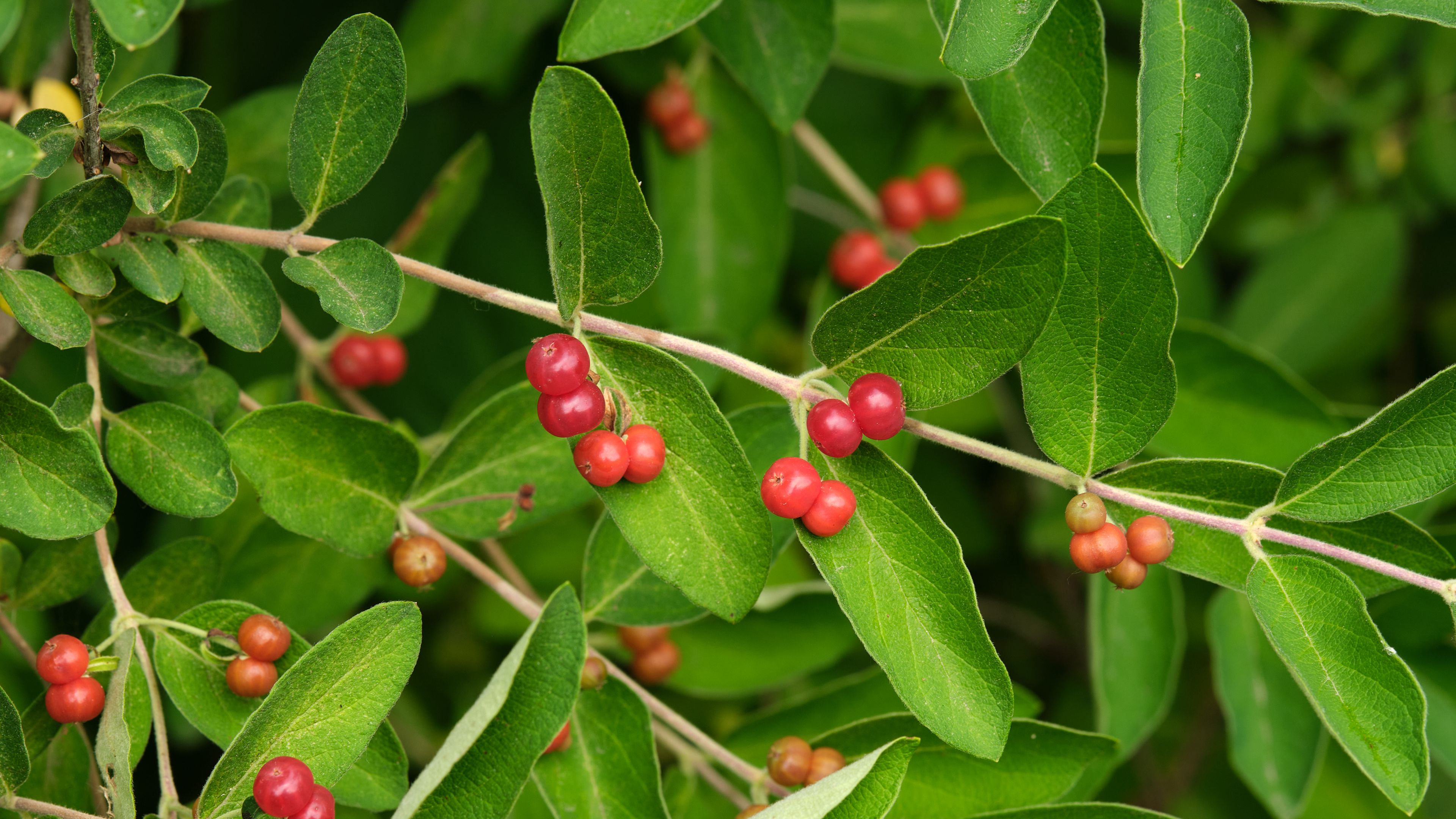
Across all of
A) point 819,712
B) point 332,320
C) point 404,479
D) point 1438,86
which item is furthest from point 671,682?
point 1438,86

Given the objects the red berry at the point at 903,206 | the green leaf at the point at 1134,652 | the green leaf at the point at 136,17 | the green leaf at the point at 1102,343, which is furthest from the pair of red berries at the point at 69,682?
the red berry at the point at 903,206

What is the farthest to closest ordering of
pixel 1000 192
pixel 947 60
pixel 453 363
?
pixel 453 363 → pixel 1000 192 → pixel 947 60

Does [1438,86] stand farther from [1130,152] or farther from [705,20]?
[705,20]

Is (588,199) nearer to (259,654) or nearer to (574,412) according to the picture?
(574,412)

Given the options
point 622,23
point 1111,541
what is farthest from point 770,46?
point 1111,541

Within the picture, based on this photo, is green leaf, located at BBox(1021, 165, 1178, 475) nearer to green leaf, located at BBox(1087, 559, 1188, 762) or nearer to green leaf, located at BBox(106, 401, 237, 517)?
green leaf, located at BBox(1087, 559, 1188, 762)

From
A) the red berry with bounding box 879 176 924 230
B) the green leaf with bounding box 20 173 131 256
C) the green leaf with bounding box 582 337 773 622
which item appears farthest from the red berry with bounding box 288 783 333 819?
the red berry with bounding box 879 176 924 230

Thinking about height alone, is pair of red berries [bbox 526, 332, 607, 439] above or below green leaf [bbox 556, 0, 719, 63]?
below
